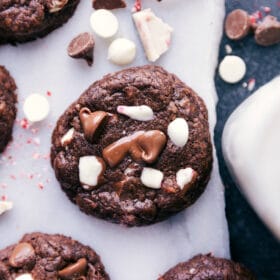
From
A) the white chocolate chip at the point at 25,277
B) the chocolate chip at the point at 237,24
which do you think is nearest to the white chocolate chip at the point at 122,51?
the chocolate chip at the point at 237,24

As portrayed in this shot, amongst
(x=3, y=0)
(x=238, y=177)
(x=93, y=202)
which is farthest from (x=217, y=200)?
(x=3, y=0)

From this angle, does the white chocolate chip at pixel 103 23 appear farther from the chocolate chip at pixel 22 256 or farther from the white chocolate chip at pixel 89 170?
the chocolate chip at pixel 22 256

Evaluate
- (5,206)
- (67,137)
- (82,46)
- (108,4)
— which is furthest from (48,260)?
(108,4)

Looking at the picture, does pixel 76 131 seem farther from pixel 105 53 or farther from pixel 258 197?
pixel 258 197

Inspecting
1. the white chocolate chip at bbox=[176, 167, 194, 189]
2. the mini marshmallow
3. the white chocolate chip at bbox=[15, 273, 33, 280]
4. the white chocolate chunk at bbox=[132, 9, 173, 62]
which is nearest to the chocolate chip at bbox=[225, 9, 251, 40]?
the white chocolate chunk at bbox=[132, 9, 173, 62]

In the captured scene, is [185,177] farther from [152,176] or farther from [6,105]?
[6,105]

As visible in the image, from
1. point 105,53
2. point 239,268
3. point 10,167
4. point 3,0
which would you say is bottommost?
point 239,268

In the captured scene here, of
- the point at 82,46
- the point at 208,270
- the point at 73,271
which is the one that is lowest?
the point at 208,270
